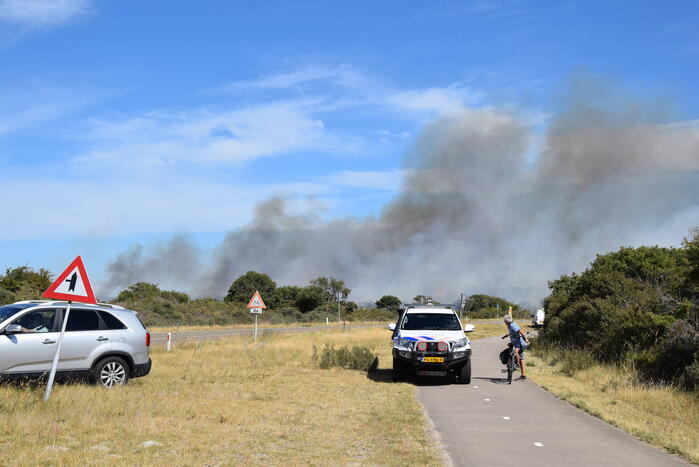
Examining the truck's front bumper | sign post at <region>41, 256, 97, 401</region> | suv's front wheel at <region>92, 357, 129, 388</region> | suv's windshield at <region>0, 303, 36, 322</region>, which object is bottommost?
suv's front wheel at <region>92, 357, 129, 388</region>

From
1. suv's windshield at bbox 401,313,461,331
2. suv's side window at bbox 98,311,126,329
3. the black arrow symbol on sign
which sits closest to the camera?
the black arrow symbol on sign

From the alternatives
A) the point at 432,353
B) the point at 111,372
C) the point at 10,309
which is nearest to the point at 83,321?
the point at 111,372

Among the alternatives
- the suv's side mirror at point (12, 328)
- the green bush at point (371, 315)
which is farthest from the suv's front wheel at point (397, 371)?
the green bush at point (371, 315)

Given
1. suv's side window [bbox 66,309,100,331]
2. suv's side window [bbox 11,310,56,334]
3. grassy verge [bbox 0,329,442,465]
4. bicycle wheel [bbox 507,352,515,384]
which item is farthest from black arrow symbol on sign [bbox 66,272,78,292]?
bicycle wheel [bbox 507,352,515,384]

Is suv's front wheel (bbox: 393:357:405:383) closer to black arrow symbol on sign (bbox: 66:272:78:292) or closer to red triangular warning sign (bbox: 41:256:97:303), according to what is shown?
red triangular warning sign (bbox: 41:256:97:303)

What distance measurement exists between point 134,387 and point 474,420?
6910mm

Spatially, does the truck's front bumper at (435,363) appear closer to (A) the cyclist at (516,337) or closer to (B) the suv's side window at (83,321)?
(A) the cyclist at (516,337)

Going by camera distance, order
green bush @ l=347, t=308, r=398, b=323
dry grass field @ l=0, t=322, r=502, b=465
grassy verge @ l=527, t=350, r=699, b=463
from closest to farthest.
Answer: dry grass field @ l=0, t=322, r=502, b=465 < grassy verge @ l=527, t=350, r=699, b=463 < green bush @ l=347, t=308, r=398, b=323

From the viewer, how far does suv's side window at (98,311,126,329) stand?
545 inches

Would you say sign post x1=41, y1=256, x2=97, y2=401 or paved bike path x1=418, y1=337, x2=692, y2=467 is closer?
paved bike path x1=418, y1=337, x2=692, y2=467

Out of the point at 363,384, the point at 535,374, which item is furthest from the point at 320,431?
the point at 535,374

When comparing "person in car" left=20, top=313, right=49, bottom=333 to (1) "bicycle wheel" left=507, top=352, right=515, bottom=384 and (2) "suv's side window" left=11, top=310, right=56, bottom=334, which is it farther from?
(1) "bicycle wheel" left=507, top=352, right=515, bottom=384

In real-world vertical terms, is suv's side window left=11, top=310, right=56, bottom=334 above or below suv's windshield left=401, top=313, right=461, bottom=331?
below

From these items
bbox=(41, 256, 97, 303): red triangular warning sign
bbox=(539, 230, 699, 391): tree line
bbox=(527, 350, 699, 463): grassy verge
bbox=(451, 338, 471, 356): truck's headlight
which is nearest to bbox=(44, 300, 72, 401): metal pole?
bbox=(41, 256, 97, 303): red triangular warning sign
